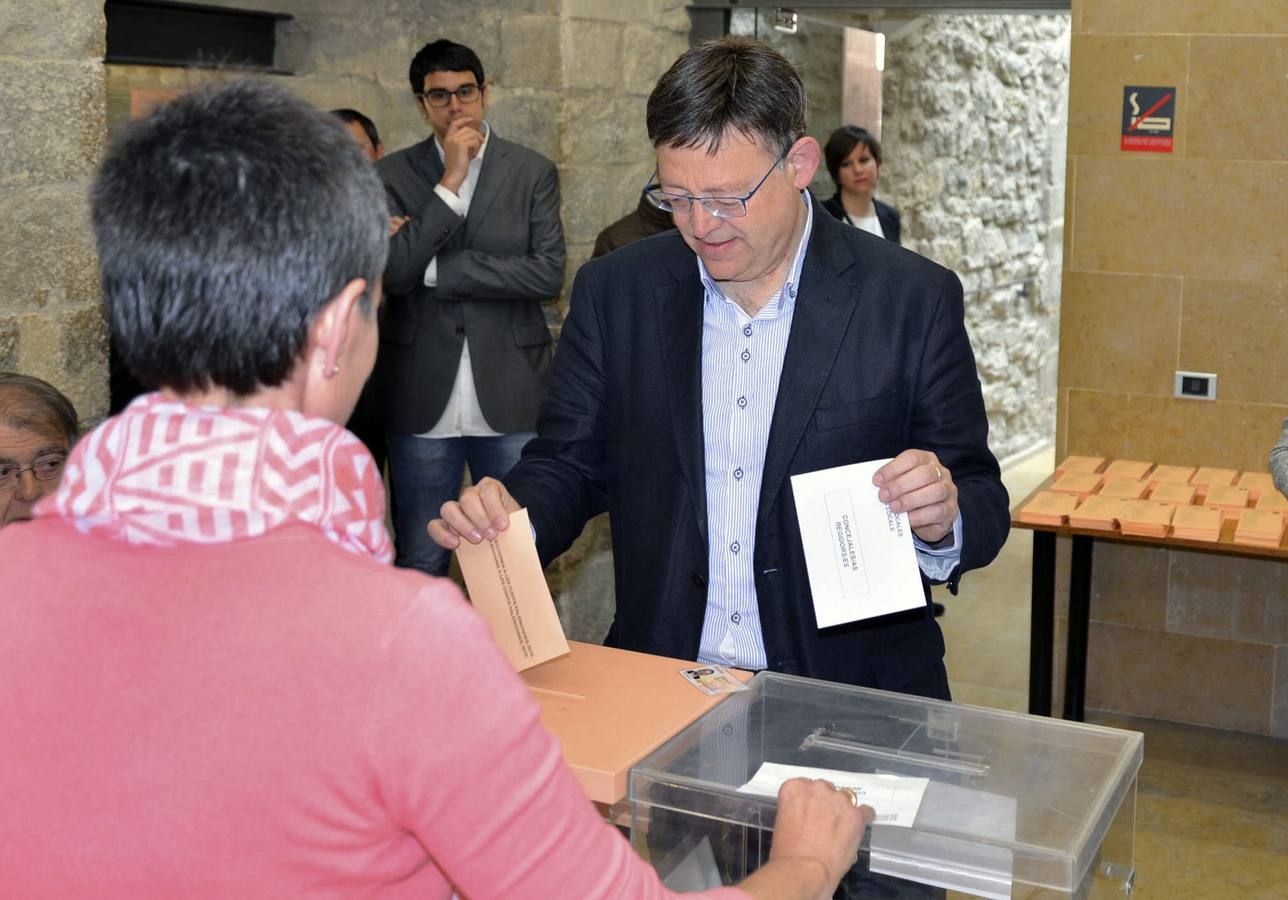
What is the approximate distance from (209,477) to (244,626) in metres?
0.11

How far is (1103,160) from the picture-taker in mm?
4695

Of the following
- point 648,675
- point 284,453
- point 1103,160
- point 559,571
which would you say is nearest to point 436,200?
point 559,571

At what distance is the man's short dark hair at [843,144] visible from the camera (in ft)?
18.5

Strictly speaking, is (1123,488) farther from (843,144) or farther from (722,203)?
(722,203)

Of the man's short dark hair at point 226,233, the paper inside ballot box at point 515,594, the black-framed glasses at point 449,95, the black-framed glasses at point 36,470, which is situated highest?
the black-framed glasses at point 449,95

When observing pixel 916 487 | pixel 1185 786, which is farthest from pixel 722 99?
pixel 1185 786

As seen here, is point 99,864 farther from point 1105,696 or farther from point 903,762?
point 1105,696

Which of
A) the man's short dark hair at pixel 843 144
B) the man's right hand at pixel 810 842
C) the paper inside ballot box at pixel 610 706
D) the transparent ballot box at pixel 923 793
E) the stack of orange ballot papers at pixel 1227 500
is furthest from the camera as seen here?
the man's short dark hair at pixel 843 144

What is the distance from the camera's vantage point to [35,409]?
8.20 ft

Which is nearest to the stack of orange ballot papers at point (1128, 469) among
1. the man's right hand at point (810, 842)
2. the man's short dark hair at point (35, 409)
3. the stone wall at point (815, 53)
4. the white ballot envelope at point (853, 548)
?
the stone wall at point (815, 53)

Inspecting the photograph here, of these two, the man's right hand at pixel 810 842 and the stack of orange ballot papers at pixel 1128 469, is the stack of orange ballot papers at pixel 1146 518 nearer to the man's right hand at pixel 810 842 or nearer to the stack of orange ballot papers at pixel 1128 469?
the stack of orange ballot papers at pixel 1128 469

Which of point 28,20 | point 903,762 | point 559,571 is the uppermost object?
point 28,20

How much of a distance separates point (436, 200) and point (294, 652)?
11.6 ft

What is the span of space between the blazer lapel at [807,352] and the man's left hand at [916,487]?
30 centimetres
